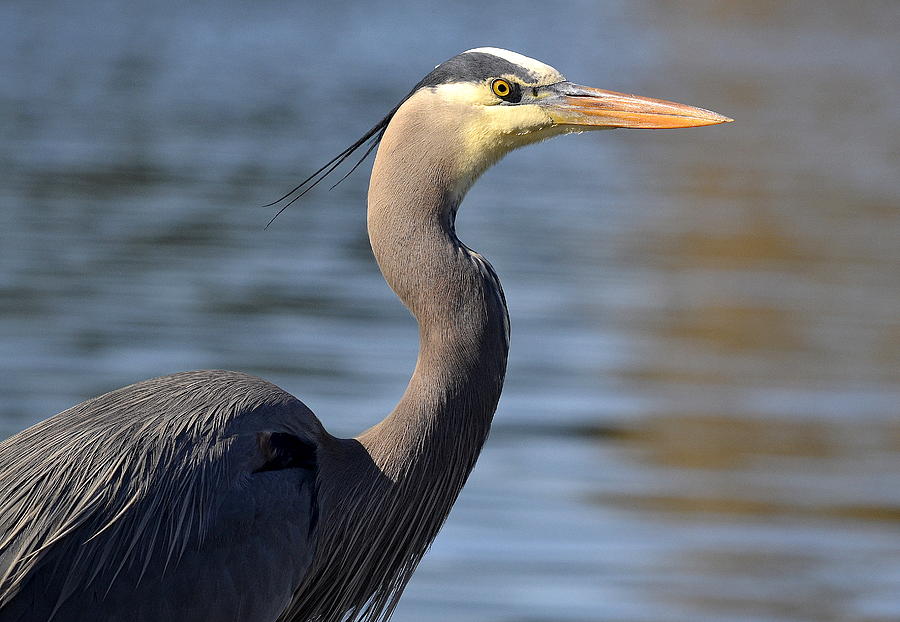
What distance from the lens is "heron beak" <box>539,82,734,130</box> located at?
412 centimetres

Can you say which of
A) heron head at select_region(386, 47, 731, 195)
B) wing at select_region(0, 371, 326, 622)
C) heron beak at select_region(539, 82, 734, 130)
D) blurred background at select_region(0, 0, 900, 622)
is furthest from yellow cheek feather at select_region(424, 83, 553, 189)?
blurred background at select_region(0, 0, 900, 622)

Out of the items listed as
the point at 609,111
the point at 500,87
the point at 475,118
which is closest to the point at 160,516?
the point at 475,118

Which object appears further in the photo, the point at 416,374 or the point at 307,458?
the point at 416,374

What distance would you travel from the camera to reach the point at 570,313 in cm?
1097

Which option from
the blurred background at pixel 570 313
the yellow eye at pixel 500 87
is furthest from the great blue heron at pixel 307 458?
the blurred background at pixel 570 313

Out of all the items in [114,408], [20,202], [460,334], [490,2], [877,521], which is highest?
[490,2]

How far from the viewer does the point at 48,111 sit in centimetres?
1938

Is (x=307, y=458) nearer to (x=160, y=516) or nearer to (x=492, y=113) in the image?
(x=160, y=516)

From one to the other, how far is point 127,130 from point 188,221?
16.6ft

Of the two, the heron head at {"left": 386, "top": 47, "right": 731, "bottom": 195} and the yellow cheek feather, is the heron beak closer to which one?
the heron head at {"left": 386, "top": 47, "right": 731, "bottom": 195}

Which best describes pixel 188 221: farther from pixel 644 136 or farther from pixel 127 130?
pixel 644 136

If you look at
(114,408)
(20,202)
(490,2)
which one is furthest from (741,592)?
(490,2)

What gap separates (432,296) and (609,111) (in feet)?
2.38

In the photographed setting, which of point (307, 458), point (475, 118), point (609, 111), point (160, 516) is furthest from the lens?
point (609, 111)
